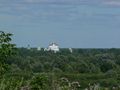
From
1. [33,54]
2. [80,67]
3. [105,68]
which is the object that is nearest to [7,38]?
[80,67]

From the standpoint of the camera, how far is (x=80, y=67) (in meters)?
89.7

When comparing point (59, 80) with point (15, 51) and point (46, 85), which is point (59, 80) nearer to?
point (46, 85)

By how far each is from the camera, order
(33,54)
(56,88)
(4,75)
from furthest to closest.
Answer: (33,54)
(4,75)
(56,88)

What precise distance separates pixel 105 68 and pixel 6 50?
8765 centimetres

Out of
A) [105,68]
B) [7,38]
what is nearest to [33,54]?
[105,68]

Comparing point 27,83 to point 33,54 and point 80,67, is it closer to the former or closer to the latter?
point 80,67

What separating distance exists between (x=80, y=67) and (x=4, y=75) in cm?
8161

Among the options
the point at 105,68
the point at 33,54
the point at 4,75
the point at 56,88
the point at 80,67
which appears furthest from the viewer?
the point at 33,54

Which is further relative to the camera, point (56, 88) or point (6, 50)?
point (6, 50)

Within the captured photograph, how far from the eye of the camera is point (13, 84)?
7.74 metres

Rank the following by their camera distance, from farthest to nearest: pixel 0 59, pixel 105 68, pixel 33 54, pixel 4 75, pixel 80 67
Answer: pixel 33 54 < pixel 105 68 < pixel 80 67 < pixel 0 59 < pixel 4 75

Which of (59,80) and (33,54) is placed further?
(33,54)

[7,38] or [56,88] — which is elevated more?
[7,38]

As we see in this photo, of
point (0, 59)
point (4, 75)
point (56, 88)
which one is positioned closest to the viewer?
point (56, 88)
